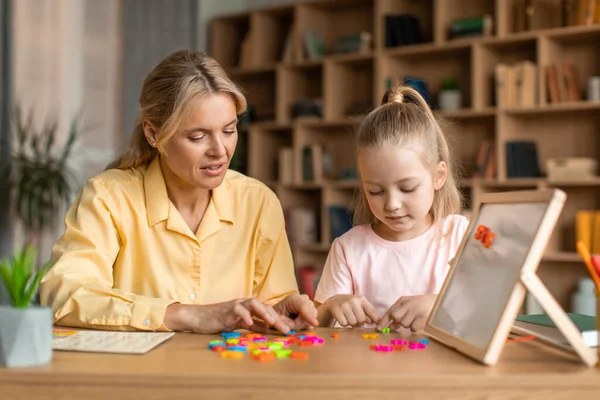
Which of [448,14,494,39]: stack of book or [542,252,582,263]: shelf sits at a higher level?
[448,14,494,39]: stack of book

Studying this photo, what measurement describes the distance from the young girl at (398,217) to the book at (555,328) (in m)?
0.24

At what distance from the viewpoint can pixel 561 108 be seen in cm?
448

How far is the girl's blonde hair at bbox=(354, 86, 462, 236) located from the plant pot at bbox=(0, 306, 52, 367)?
2.81 feet

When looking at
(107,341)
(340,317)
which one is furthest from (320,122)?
(107,341)

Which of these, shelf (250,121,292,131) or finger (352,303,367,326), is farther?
shelf (250,121,292,131)

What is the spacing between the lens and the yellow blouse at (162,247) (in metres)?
1.66

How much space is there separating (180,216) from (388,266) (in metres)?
0.54

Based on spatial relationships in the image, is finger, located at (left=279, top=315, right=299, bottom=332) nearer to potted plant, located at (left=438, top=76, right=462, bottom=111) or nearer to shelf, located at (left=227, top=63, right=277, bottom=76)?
potted plant, located at (left=438, top=76, right=462, bottom=111)

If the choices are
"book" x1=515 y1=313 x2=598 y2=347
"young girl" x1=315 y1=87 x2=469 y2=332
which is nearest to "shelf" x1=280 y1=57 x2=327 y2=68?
"young girl" x1=315 y1=87 x2=469 y2=332

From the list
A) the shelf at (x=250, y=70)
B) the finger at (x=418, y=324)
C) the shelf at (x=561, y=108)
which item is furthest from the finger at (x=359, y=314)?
the shelf at (x=250, y=70)

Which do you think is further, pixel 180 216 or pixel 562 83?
pixel 562 83

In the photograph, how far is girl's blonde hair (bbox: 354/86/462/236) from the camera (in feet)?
5.53

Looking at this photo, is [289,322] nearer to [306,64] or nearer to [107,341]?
[107,341]

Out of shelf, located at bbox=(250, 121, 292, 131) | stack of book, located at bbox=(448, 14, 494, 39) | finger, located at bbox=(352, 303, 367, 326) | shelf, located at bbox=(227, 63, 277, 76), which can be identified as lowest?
finger, located at bbox=(352, 303, 367, 326)
